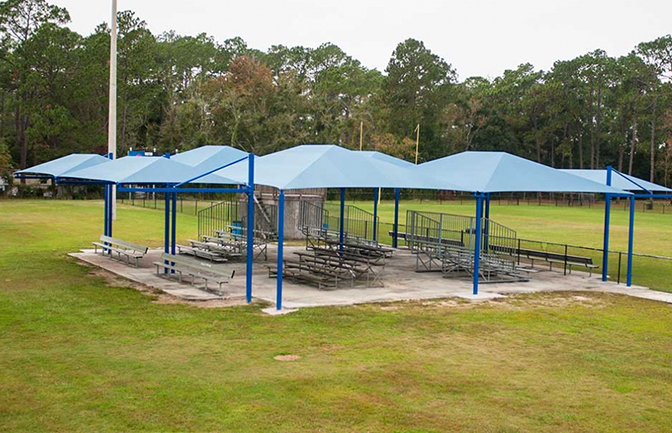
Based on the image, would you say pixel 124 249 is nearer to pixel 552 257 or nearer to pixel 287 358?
pixel 552 257

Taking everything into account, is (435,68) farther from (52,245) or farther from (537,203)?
(52,245)

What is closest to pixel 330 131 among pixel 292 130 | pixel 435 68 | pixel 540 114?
pixel 292 130

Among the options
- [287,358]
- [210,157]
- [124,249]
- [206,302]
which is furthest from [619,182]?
[124,249]

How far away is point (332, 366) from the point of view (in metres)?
9.78

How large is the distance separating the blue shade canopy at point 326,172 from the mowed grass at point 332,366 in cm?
295

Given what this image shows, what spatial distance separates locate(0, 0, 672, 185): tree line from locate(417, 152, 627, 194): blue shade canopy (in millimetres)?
36326

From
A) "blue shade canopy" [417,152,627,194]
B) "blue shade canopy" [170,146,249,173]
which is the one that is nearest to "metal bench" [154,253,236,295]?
"blue shade canopy" [170,146,249,173]

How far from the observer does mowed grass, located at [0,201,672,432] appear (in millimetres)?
7812

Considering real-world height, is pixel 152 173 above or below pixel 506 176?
below

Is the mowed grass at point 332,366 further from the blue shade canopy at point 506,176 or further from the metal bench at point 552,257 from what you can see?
the metal bench at point 552,257

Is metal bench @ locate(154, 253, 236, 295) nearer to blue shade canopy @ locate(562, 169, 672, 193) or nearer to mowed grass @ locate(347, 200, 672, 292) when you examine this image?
blue shade canopy @ locate(562, 169, 672, 193)

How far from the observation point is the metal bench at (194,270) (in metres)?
15.2

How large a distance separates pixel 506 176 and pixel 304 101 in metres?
42.1

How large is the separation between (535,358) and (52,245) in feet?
57.7
